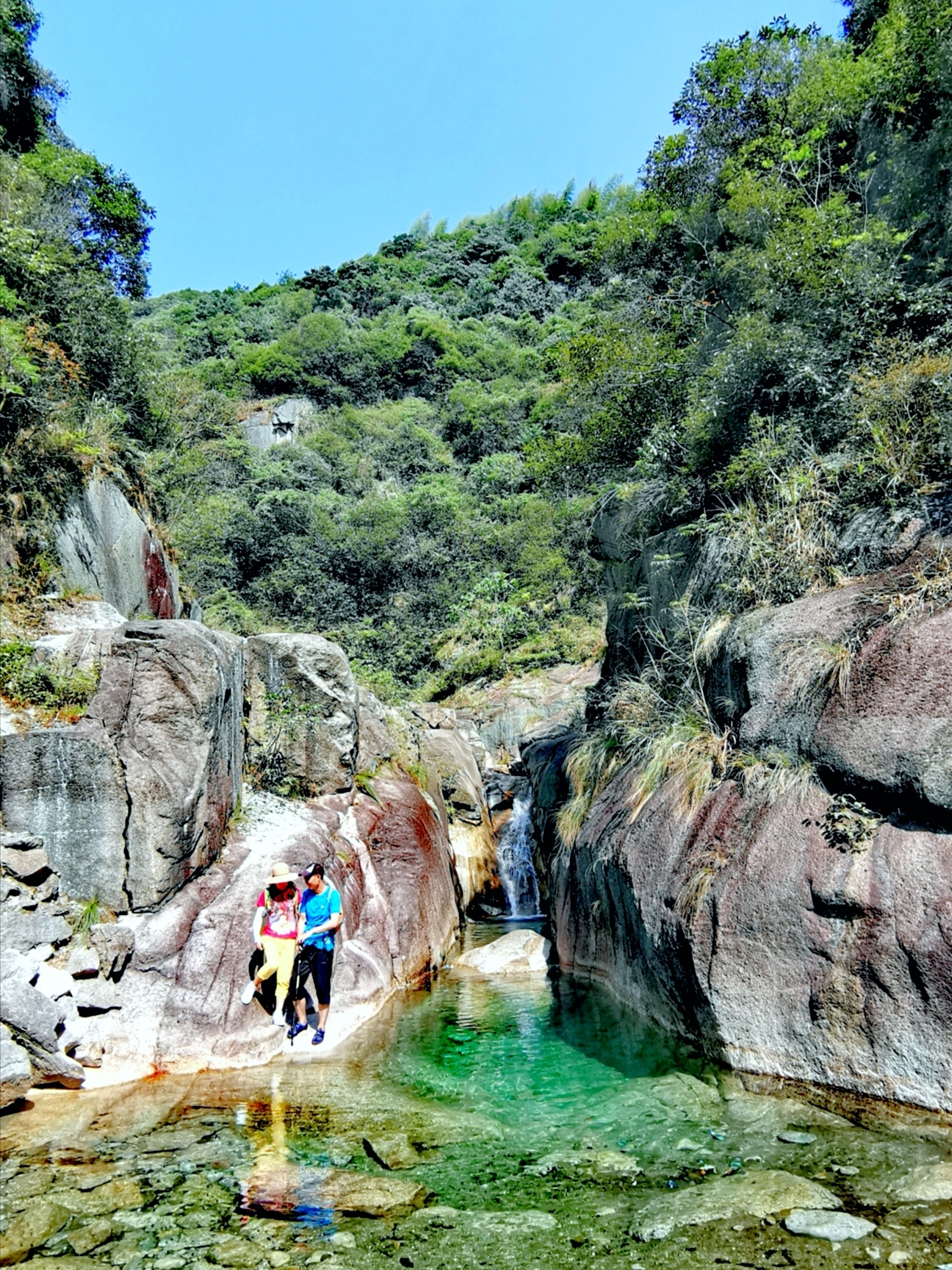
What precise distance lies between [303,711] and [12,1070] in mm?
5667

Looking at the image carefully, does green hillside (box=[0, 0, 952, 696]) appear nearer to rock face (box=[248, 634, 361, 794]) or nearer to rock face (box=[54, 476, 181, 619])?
rock face (box=[54, 476, 181, 619])

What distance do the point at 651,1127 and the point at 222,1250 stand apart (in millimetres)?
2876

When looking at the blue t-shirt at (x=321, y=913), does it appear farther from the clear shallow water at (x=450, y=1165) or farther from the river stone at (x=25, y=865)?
the river stone at (x=25, y=865)

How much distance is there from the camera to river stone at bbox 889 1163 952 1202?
13.4 ft

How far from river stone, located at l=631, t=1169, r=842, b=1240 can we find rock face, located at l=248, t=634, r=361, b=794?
7.37m

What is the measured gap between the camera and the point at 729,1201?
423 cm

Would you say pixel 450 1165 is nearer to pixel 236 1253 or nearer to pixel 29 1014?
pixel 236 1253

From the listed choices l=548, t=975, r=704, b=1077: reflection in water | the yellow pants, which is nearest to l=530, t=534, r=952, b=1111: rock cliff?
l=548, t=975, r=704, b=1077: reflection in water

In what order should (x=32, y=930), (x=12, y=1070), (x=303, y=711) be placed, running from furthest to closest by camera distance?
(x=303, y=711) → (x=32, y=930) → (x=12, y=1070)

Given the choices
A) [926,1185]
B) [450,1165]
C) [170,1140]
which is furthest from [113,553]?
[926,1185]

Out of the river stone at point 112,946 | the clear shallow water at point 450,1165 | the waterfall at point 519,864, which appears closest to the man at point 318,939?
the clear shallow water at point 450,1165

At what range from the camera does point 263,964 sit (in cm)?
744

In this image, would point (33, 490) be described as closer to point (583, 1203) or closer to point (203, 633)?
point (203, 633)

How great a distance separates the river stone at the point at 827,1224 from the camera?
3.82 meters
